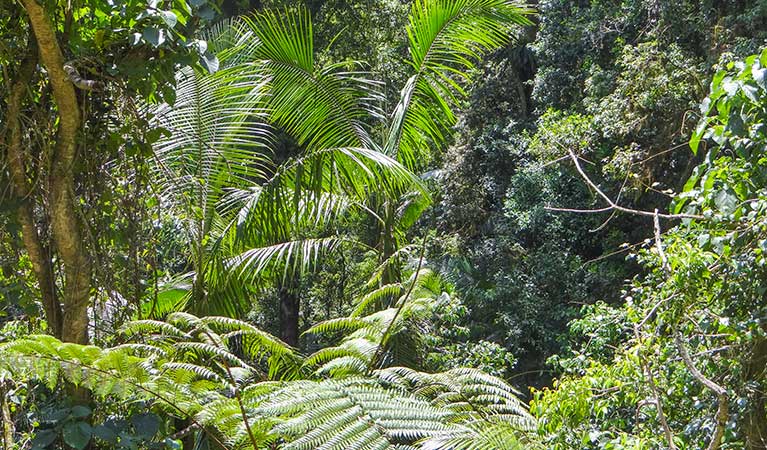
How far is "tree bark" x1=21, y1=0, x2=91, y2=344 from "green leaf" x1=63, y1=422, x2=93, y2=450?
1.58 feet

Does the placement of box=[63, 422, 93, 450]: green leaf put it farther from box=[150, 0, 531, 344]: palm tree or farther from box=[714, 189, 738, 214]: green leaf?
box=[714, 189, 738, 214]: green leaf

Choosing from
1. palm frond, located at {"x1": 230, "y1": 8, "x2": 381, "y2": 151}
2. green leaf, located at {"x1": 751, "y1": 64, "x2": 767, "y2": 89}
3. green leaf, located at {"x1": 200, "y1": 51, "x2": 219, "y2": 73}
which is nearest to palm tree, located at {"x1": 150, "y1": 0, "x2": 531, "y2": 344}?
palm frond, located at {"x1": 230, "y1": 8, "x2": 381, "y2": 151}

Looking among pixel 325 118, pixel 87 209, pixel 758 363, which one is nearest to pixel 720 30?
pixel 325 118

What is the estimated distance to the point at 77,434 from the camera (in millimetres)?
3354

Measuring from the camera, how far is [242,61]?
6910mm

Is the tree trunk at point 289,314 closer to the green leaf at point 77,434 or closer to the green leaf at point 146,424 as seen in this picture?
the green leaf at point 146,424

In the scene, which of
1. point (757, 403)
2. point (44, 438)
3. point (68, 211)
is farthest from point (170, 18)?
point (757, 403)

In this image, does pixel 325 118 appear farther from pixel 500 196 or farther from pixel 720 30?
pixel 500 196

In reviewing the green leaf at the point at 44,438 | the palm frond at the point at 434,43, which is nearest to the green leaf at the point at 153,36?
the green leaf at the point at 44,438

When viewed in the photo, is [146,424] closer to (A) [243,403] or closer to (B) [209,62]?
(A) [243,403]

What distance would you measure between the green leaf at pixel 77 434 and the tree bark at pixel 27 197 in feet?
2.04

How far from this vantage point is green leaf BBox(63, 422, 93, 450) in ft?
10.8

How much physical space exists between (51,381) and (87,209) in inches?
32.2

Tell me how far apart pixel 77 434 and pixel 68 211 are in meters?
0.93
